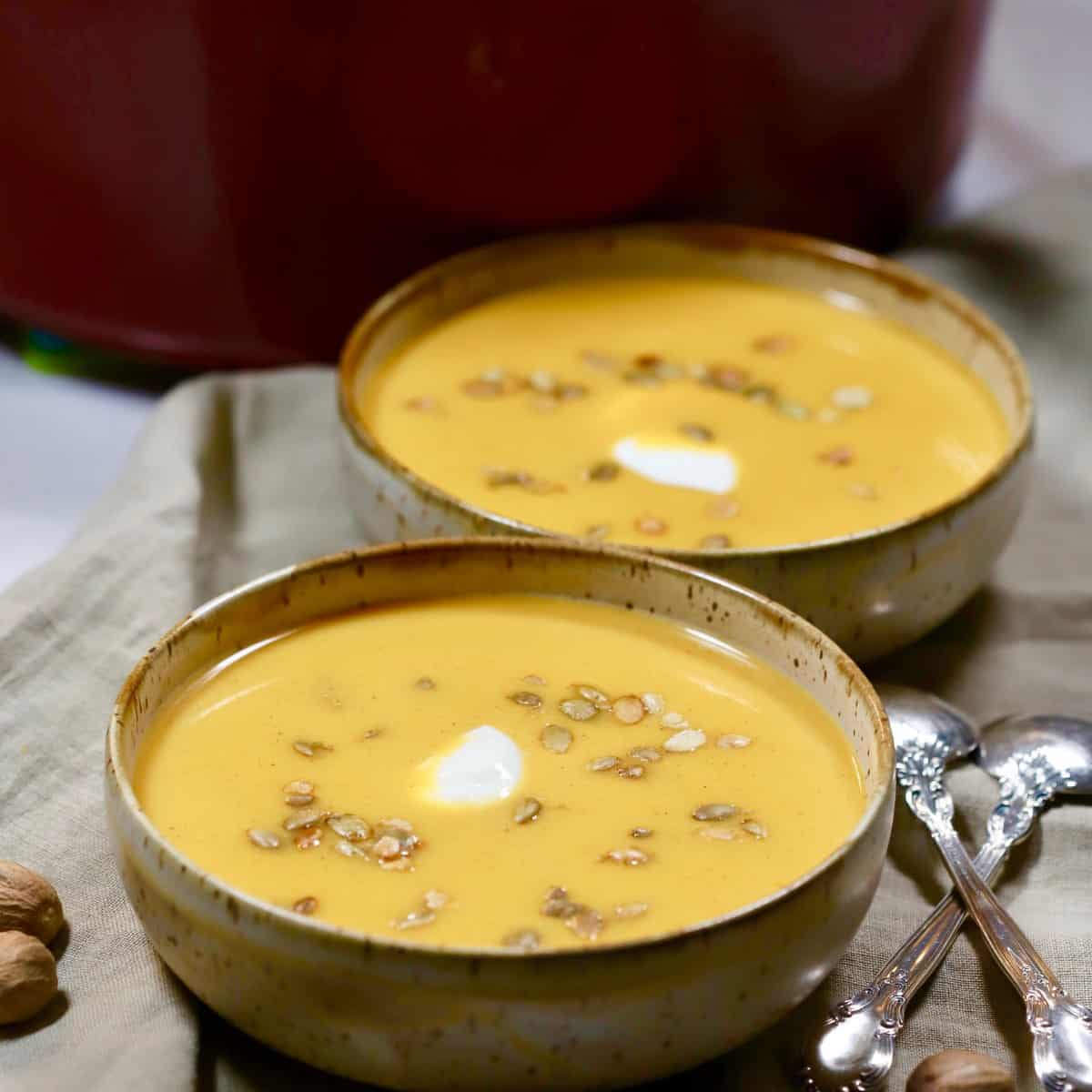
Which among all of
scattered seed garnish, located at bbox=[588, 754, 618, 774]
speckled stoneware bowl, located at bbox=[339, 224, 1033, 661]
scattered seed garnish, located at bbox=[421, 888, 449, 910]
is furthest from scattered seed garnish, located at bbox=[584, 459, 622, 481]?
scattered seed garnish, located at bbox=[421, 888, 449, 910]

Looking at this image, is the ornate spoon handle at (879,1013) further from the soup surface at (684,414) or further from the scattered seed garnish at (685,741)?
the soup surface at (684,414)

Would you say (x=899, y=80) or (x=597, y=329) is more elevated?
(x=899, y=80)

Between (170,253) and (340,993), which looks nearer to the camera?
(340,993)

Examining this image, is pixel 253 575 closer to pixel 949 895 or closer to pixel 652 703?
pixel 652 703

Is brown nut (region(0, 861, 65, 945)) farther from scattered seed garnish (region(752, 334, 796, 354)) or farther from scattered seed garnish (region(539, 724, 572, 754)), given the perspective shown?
scattered seed garnish (region(752, 334, 796, 354))

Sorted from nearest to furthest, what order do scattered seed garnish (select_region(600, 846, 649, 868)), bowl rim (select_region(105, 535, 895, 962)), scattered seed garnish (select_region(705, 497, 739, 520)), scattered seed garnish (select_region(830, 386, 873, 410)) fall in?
bowl rim (select_region(105, 535, 895, 962))
scattered seed garnish (select_region(600, 846, 649, 868))
scattered seed garnish (select_region(705, 497, 739, 520))
scattered seed garnish (select_region(830, 386, 873, 410))

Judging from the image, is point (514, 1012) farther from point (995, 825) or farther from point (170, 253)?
point (170, 253)

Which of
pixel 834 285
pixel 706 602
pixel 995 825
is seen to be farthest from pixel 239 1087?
pixel 834 285
